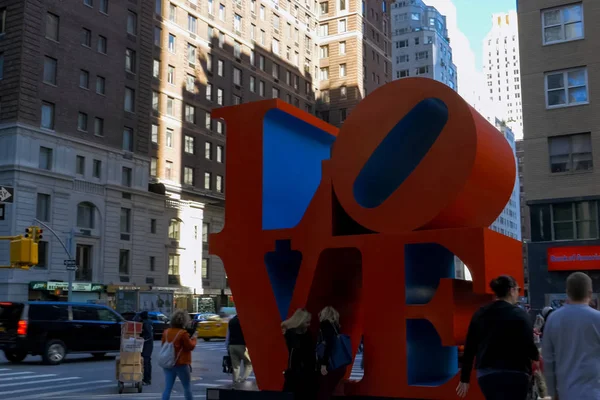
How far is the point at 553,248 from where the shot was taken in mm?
29391

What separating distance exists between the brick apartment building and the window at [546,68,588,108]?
1615cm

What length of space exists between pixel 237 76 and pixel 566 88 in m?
40.2

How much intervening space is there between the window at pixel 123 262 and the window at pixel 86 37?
14057 millimetres

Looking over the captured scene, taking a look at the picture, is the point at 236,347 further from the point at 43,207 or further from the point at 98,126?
the point at 98,126

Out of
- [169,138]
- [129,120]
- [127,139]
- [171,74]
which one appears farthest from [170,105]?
[127,139]

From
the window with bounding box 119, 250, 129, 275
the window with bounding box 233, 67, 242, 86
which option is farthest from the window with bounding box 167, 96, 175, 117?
the window with bounding box 119, 250, 129, 275

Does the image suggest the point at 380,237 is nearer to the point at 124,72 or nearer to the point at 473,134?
the point at 473,134

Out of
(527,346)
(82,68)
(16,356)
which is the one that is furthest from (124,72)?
(527,346)

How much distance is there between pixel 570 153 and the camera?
2978 cm

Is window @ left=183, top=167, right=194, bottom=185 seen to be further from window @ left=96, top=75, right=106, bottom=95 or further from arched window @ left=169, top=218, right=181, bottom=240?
window @ left=96, top=75, right=106, bottom=95

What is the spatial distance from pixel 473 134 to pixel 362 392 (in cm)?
353

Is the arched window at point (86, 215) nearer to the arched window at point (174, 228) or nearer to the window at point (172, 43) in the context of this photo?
the arched window at point (174, 228)

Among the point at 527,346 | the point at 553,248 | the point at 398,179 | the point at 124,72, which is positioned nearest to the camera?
the point at 527,346

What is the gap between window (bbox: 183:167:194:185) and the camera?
59156 mm
